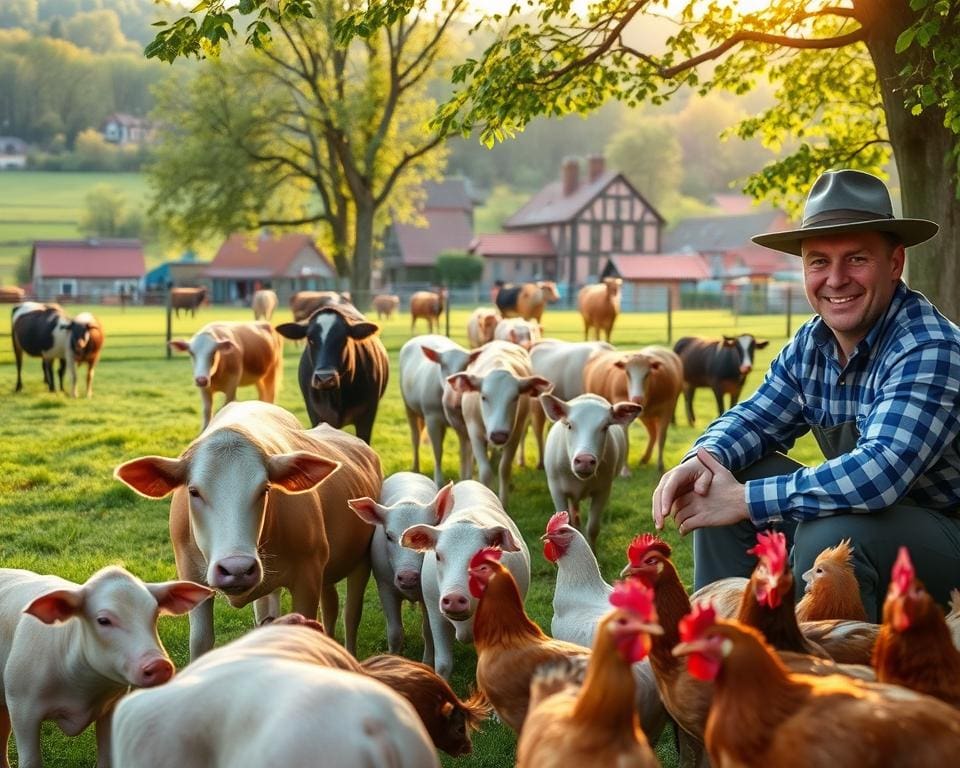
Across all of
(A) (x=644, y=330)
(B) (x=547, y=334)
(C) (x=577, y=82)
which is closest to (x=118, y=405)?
(C) (x=577, y=82)

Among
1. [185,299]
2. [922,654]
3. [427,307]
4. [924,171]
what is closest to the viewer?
[922,654]

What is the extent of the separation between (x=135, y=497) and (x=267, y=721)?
7.96 meters

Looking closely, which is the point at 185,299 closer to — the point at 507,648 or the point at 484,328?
the point at 484,328

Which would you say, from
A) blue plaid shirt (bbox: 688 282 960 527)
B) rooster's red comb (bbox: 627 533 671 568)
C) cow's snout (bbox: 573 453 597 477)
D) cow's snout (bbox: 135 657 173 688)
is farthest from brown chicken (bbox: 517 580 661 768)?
cow's snout (bbox: 573 453 597 477)

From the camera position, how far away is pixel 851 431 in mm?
5055

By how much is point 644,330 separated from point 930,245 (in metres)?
29.5

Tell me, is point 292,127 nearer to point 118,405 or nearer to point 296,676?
point 118,405

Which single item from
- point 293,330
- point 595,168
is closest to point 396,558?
point 293,330

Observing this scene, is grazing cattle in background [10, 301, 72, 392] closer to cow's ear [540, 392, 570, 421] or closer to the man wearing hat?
cow's ear [540, 392, 570, 421]

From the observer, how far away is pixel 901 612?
3.06m

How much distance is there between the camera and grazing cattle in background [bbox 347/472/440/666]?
20.0ft

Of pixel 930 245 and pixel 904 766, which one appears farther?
pixel 930 245

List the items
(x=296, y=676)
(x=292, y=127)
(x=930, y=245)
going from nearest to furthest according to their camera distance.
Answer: (x=296, y=676)
(x=930, y=245)
(x=292, y=127)

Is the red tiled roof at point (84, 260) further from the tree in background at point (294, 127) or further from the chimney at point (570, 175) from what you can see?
the tree in background at point (294, 127)
